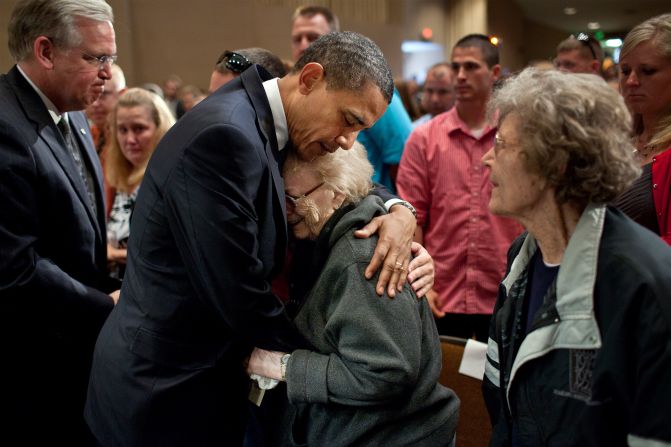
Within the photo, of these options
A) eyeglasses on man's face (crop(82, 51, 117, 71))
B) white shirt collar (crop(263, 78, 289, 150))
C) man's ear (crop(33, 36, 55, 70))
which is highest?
man's ear (crop(33, 36, 55, 70))

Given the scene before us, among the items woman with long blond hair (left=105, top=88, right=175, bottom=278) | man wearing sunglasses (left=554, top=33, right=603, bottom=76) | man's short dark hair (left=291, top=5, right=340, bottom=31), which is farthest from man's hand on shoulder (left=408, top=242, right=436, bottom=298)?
man wearing sunglasses (left=554, top=33, right=603, bottom=76)

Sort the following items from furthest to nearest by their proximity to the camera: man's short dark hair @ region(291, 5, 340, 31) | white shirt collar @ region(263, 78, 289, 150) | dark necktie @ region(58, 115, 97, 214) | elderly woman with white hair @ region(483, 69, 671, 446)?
man's short dark hair @ region(291, 5, 340, 31) < dark necktie @ region(58, 115, 97, 214) < white shirt collar @ region(263, 78, 289, 150) < elderly woman with white hair @ region(483, 69, 671, 446)

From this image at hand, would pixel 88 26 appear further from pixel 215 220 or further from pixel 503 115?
pixel 503 115

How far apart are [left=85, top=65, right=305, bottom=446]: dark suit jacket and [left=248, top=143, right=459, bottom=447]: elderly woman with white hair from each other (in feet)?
0.29

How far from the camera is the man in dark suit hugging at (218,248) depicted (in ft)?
4.58

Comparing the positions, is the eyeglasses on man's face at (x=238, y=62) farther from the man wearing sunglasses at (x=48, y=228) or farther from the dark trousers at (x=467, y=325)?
the dark trousers at (x=467, y=325)

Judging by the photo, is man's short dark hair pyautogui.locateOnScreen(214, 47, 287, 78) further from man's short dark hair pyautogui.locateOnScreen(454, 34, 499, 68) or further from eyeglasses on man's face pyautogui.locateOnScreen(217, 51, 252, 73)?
man's short dark hair pyautogui.locateOnScreen(454, 34, 499, 68)

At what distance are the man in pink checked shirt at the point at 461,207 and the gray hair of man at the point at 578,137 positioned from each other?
154 cm

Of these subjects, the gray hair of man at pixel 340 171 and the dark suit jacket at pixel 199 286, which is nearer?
the dark suit jacket at pixel 199 286

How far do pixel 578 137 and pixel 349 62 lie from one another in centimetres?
60

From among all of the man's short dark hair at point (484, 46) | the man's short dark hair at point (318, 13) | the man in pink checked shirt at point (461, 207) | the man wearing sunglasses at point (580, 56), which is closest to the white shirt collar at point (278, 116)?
the man in pink checked shirt at point (461, 207)

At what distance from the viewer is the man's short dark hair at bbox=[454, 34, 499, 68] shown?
3055 millimetres

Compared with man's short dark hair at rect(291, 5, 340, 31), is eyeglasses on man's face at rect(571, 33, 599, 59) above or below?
below

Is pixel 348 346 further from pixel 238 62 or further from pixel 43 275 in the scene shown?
pixel 238 62
